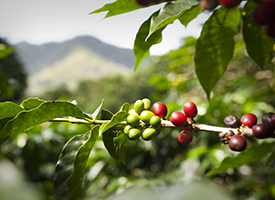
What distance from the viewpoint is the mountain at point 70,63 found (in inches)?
1403

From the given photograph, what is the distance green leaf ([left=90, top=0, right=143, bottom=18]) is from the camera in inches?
19.9

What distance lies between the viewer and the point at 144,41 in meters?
0.61

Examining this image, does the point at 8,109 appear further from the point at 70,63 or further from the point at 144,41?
the point at 70,63

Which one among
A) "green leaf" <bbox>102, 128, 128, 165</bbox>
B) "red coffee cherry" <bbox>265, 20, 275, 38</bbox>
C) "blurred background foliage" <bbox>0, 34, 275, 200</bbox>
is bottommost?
"blurred background foliage" <bbox>0, 34, 275, 200</bbox>

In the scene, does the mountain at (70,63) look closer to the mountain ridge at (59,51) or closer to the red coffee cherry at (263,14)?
the mountain ridge at (59,51)

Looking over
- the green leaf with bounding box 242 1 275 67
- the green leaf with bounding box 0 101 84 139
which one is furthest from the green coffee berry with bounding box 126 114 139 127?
the green leaf with bounding box 242 1 275 67

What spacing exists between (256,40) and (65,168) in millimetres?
533

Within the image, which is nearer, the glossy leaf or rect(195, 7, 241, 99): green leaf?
the glossy leaf

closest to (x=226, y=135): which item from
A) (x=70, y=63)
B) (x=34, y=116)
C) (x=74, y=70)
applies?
(x=34, y=116)

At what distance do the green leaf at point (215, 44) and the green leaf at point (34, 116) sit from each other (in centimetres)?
35

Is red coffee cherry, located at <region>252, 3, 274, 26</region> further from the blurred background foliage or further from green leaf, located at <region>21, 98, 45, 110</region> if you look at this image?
the blurred background foliage

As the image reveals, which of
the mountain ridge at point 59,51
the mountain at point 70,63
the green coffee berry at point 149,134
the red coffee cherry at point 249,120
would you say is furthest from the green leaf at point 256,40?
the mountain at point 70,63

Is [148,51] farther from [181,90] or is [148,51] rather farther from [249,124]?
[181,90]

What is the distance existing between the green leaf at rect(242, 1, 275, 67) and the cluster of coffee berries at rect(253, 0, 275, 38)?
0.46 metres
